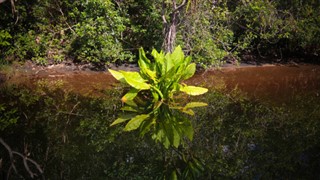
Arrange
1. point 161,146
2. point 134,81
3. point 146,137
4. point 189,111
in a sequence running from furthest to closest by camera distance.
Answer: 1. point 134,81
2. point 189,111
3. point 146,137
4. point 161,146

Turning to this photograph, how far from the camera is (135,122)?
432 cm

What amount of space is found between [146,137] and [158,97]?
1.56 metres

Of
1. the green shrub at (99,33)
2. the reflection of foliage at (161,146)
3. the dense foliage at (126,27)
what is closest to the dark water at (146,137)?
the reflection of foliage at (161,146)

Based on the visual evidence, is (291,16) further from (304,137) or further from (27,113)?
(27,113)

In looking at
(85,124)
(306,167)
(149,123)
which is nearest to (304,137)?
(306,167)

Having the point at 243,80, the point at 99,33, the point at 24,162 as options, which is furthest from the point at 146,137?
the point at 99,33

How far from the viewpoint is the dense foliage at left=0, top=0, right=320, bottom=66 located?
7848mm

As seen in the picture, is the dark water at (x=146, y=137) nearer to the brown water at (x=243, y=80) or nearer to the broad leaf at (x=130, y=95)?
the brown water at (x=243, y=80)

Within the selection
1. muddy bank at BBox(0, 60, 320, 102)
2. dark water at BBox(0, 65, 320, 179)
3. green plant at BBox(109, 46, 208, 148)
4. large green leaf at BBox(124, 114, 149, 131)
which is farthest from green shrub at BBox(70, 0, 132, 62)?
large green leaf at BBox(124, 114, 149, 131)

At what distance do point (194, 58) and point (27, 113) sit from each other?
465cm

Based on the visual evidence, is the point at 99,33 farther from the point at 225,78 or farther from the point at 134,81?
the point at 225,78

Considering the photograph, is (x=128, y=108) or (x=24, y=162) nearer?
(x=24, y=162)

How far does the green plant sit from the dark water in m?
0.21

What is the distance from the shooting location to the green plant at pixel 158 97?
4.26 metres
